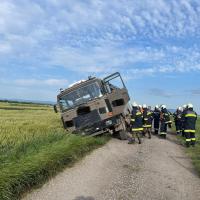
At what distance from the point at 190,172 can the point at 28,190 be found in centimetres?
503

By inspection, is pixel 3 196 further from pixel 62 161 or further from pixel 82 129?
pixel 82 129

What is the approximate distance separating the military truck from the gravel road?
3.61m

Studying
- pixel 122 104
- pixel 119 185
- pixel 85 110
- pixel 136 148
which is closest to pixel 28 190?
pixel 119 185

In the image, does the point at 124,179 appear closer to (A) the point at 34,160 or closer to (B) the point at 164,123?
(A) the point at 34,160

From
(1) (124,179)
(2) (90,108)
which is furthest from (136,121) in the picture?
(1) (124,179)

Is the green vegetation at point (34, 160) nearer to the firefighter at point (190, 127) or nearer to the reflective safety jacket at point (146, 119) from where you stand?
the firefighter at point (190, 127)

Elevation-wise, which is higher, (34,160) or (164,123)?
(34,160)

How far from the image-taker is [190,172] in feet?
37.8

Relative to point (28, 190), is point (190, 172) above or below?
below

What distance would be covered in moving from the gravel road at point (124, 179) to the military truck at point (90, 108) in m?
3.61

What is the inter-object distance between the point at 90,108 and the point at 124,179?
8.28 meters

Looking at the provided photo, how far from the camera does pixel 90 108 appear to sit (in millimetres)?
18125

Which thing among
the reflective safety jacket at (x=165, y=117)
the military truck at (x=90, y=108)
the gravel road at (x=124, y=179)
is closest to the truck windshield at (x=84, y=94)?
the military truck at (x=90, y=108)

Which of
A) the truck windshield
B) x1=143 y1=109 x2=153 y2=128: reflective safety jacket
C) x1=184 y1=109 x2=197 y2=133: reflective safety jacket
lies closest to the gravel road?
x1=184 y1=109 x2=197 y2=133: reflective safety jacket
